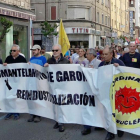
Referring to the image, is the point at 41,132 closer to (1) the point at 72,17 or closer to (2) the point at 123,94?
(2) the point at 123,94

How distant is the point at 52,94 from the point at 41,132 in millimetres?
845

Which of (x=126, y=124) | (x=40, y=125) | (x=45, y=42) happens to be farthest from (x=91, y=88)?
(x=45, y=42)

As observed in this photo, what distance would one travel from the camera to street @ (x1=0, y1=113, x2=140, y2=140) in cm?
585

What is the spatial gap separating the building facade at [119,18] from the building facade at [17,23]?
26052 mm

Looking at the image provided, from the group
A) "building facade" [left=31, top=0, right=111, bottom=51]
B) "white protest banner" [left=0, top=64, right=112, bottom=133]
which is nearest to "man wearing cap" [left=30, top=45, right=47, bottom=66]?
"white protest banner" [left=0, top=64, right=112, bottom=133]

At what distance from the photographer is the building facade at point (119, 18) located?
4796 centimetres

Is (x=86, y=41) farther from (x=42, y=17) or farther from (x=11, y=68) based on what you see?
(x=11, y=68)

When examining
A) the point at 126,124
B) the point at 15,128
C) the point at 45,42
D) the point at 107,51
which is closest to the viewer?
the point at 126,124

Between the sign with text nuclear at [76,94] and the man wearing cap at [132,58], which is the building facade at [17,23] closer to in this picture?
the sign with text nuclear at [76,94]

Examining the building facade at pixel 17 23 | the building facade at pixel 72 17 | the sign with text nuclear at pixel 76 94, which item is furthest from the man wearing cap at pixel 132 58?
the building facade at pixel 72 17

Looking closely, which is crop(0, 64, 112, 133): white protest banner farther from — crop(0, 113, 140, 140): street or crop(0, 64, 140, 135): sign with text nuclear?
A: crop(0, 113, 140, 140): street

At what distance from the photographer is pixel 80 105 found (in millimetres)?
6172

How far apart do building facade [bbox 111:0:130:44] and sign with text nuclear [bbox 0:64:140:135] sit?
37.7 metres

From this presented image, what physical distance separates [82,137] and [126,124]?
0.92m
